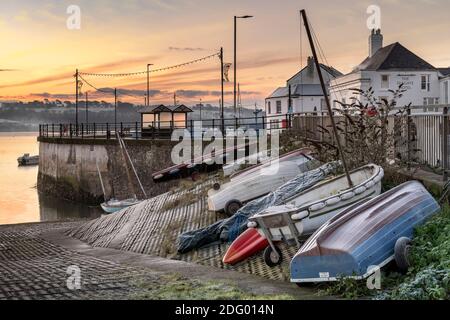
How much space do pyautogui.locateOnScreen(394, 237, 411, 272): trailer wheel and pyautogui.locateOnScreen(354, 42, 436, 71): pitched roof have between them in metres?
41.9

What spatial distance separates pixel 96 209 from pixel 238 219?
86.6 ft

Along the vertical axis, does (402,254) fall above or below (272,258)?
above

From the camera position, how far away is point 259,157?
18891 mm

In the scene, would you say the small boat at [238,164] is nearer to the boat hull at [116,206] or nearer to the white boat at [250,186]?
the white boat at [250,186]

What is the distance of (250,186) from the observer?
14562 millimetres

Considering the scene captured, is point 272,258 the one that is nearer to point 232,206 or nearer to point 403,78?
point 232,206

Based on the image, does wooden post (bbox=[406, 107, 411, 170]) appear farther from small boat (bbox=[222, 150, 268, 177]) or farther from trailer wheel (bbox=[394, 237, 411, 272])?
small boat (bbox=[222, 150, 268, 177])

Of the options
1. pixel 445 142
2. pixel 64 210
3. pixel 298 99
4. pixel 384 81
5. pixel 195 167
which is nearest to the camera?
pixel 445 142

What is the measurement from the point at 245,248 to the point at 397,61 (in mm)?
41796

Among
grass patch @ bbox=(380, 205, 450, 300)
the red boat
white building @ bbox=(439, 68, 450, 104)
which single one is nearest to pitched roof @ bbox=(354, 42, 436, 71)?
white building @ bbox=(439, 68, 450, 104)

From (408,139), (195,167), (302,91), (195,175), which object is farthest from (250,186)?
(302,91)

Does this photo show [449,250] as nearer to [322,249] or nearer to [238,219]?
[322,249]

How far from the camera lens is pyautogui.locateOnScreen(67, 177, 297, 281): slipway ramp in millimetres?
10289
